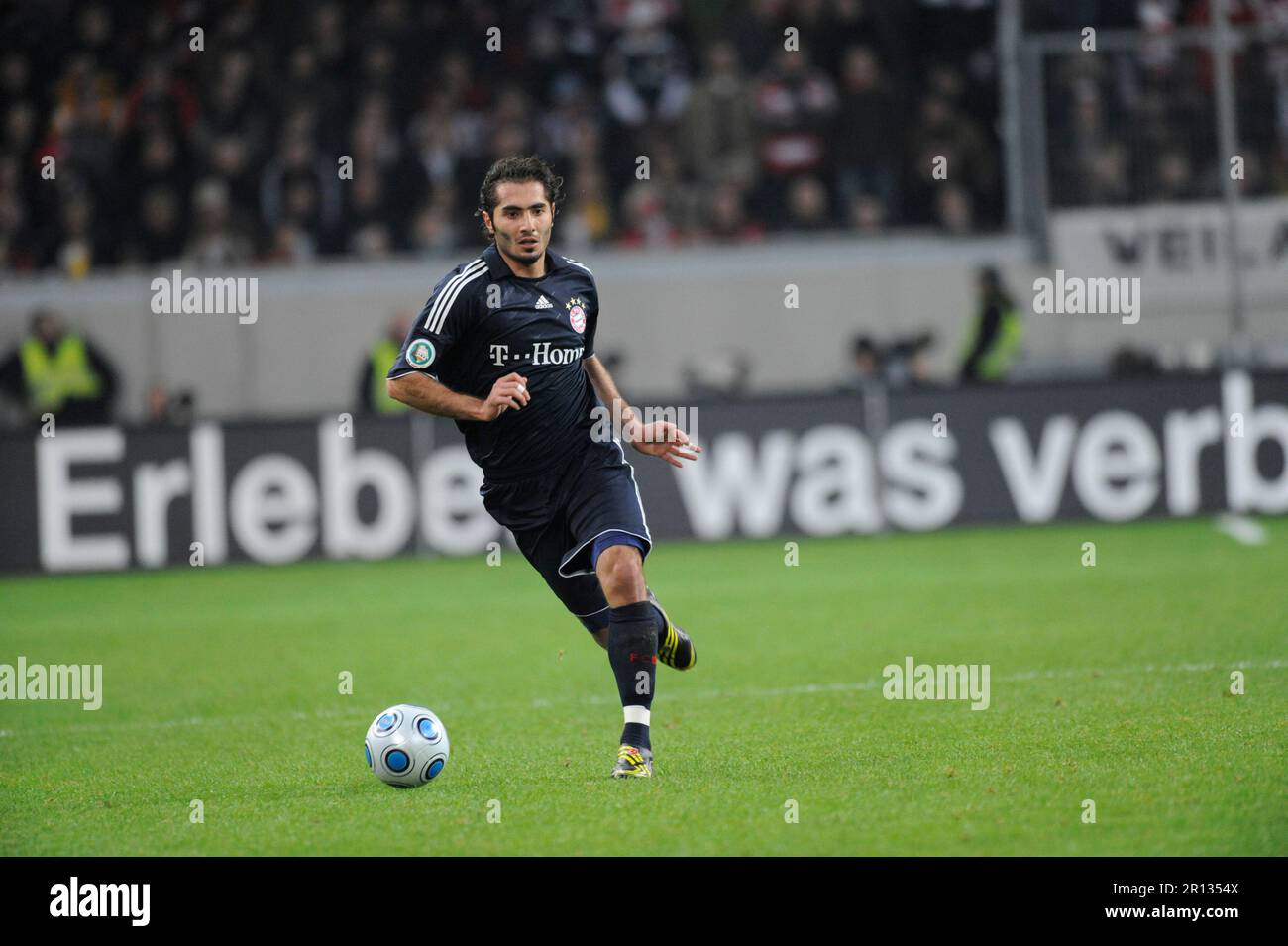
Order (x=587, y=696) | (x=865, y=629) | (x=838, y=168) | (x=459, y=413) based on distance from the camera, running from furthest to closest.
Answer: (x=838, y=168), (x=865, y=629), (x=587, y=696), (x=459, y=413)

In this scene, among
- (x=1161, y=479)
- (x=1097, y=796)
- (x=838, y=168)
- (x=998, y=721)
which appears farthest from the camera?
(x=838, y=168)

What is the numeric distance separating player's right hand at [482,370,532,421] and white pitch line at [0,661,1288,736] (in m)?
2.54

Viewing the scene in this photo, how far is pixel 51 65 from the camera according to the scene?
67.4 feet

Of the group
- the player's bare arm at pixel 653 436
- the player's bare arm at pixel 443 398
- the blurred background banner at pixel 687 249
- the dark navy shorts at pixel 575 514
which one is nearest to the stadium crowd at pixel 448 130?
the blurred background banner at pixel 687 249

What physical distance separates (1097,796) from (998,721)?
169 centimetres

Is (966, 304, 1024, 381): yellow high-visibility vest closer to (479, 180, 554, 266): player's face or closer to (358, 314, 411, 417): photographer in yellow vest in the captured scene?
(358, 314, 411, 417): photographer in yellow vest

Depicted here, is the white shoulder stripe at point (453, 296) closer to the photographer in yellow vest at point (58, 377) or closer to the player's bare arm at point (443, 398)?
the player's bare arm at point (443, 398)

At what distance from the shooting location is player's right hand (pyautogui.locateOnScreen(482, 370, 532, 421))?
6566mm

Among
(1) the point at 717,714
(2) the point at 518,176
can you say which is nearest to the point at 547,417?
(2) the point at 518,176

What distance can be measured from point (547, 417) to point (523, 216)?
78cm

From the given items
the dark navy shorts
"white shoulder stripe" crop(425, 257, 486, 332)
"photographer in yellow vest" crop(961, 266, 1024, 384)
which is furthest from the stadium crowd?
"white shoulder stripe" crop(425, 257, 486, 332)

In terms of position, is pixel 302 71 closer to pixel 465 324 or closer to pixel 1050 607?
pixel 1050 607

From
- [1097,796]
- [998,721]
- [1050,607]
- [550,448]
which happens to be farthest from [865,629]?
[1097,796]
